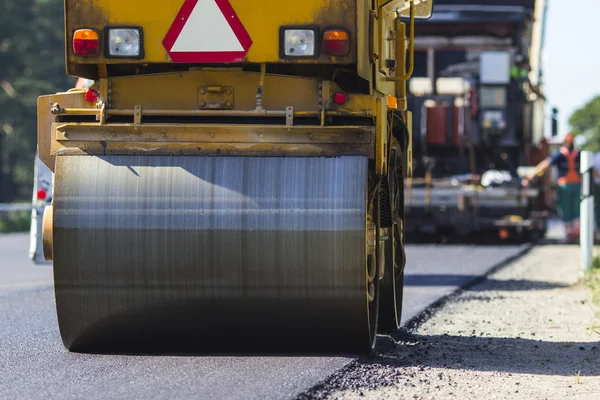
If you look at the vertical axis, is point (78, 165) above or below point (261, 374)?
above

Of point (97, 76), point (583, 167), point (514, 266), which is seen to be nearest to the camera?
point (97, 76)

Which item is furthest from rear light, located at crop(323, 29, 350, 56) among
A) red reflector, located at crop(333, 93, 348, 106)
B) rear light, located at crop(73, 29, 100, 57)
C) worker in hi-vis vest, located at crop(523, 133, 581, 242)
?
worker in hi-vis vest, located at crop(523, 133, 581, 242)

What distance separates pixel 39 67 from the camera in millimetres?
41531

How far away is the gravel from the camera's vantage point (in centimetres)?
618

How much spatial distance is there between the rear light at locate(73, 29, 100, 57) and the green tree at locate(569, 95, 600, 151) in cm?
6713

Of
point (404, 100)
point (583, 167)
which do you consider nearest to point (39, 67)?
point (583, 167)

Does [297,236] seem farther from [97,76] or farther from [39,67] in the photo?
[39,67]

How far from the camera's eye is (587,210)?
43.2ft

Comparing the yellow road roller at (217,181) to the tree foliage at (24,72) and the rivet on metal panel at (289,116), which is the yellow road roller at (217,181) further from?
the tree foliage at (24,72)

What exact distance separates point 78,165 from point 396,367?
72.4 inches

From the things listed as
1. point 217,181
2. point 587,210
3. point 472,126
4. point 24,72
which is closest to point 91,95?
point 217,181

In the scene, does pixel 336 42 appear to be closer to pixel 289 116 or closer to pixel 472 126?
pixel 289 116

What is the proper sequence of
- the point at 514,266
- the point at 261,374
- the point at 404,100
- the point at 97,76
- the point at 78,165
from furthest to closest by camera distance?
1. the point at 514,266
2. the point at 404,100
3. the point at 97,76
4. the point at 78,165
5. the point at 261,374

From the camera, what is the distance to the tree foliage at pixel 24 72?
1516 inches
